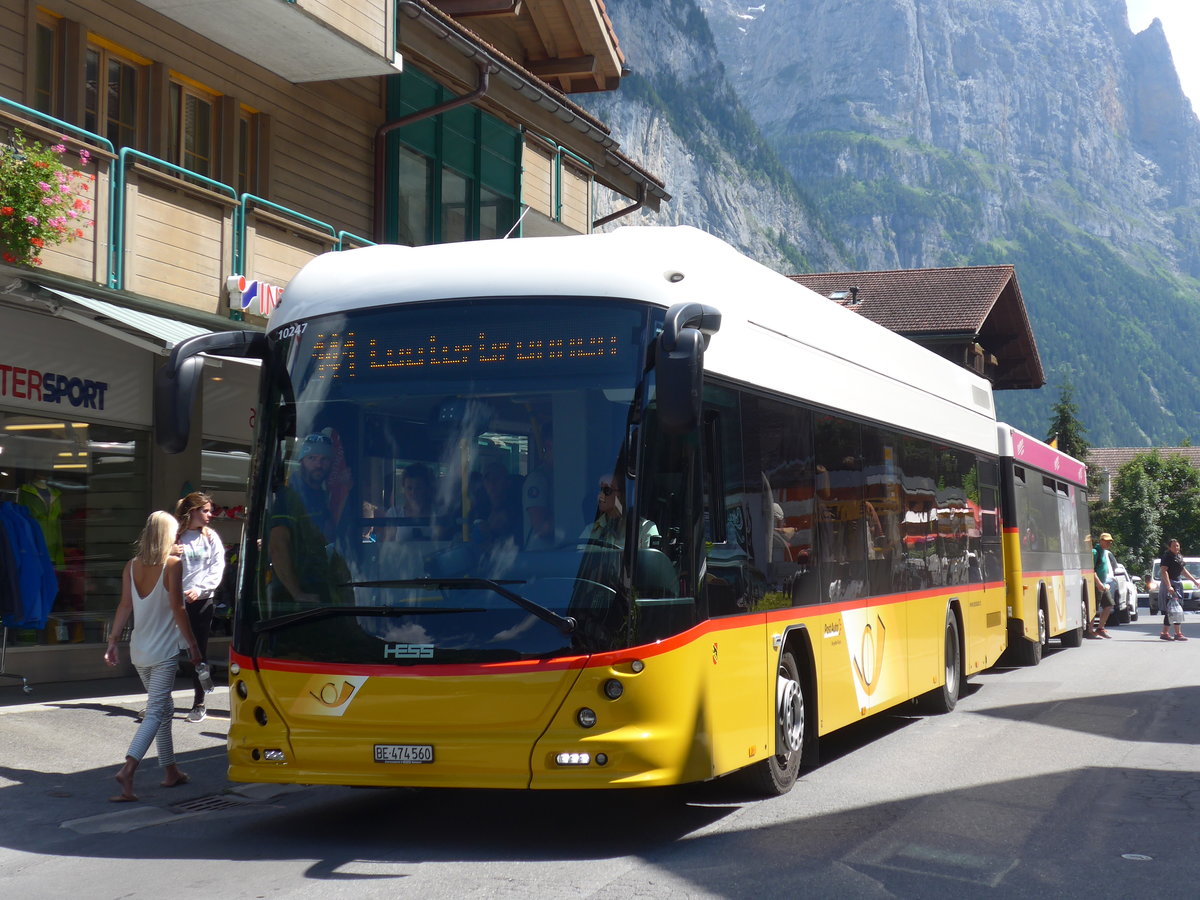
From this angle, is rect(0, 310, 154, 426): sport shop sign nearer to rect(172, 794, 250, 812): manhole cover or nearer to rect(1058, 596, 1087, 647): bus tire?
rect(172, 794, 250, 812): manhole cover

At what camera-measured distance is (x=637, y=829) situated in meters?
7.84

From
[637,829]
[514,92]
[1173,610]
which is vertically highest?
[514,92]

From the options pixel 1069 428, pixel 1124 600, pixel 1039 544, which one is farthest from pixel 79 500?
pixel 1069 428

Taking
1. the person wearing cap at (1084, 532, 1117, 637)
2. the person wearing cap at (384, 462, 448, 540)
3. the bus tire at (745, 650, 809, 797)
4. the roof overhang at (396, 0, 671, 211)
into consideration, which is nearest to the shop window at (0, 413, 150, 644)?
the roof overhang at (396, 0, 671, 211)

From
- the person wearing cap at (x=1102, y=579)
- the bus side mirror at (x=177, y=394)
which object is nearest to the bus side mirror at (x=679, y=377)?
the bus side mirror at (x=177, y=394)

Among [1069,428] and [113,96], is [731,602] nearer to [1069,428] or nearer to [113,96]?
[113,96]

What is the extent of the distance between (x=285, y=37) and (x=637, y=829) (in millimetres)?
11213

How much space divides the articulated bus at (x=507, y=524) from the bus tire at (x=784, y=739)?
3 cm

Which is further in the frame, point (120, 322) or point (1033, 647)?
point (1033, 647)

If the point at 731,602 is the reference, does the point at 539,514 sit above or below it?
above

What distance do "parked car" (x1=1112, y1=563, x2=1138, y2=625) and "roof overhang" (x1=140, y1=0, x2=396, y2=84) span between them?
23304mm

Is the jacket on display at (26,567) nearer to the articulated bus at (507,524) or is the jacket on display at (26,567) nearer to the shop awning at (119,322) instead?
the shop awning at (119,322)

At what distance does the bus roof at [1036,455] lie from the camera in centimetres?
1752

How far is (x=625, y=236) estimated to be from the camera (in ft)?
25.9
